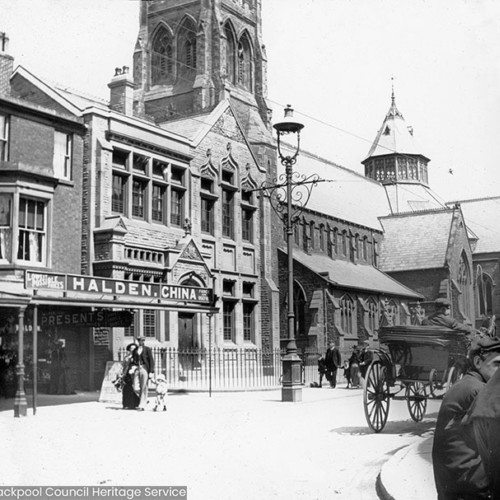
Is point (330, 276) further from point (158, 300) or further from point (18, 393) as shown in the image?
point (18, 393)

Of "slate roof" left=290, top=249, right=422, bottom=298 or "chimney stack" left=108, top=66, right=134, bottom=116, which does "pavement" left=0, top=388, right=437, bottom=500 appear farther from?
"slate roof" left=290, top=249, right=422, bottom=298

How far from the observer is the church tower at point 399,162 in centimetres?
7200

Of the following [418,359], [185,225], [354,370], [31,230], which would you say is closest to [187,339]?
[185,225]

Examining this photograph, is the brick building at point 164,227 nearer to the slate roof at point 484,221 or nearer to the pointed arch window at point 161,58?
the pointed arch window at point 161,58

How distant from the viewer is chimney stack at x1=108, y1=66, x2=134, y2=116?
28922 millimetres

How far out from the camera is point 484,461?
390cm

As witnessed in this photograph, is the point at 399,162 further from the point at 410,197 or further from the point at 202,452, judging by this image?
the point at 202,452

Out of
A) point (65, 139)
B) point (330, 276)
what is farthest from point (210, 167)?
point (330, 276)

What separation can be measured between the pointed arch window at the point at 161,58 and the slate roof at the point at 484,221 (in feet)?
102

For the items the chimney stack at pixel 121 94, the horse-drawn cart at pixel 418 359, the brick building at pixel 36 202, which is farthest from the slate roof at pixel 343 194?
the horse-drawn cart at pixel 418 359

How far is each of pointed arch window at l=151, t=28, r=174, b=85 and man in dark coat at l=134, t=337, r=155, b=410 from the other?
37170mm

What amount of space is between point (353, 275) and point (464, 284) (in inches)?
575

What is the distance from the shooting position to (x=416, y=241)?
5619 cm

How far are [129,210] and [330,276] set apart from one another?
1905 cm
